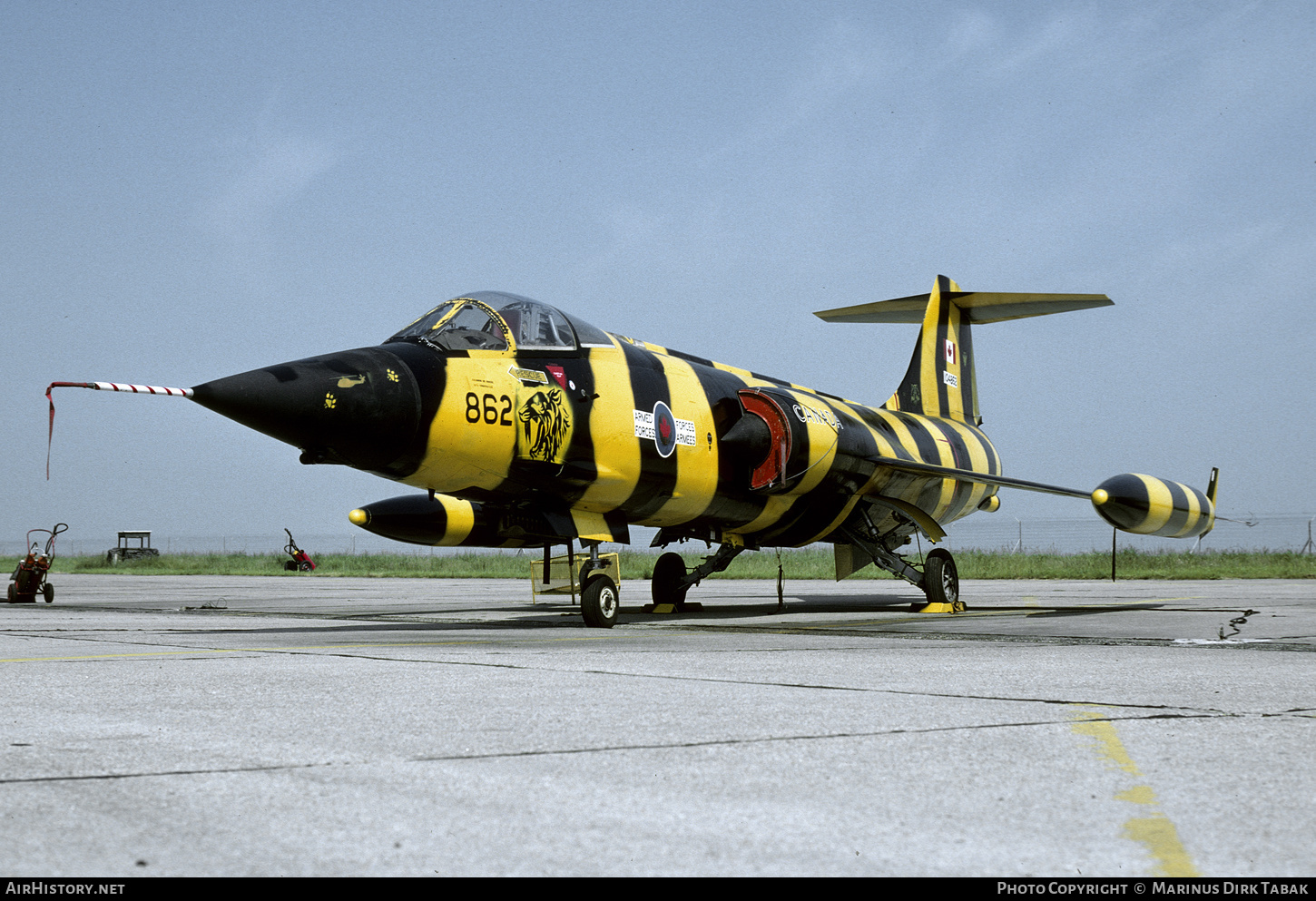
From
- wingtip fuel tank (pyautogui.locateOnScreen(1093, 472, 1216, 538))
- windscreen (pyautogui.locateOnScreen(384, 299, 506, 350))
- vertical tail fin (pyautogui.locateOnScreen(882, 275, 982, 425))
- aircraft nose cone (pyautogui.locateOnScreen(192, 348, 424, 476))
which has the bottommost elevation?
wingtip fuel tank (pyautogui.locateOnScreen(1093, 472, 1216, 538))

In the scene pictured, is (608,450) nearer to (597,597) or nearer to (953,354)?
(597,597)

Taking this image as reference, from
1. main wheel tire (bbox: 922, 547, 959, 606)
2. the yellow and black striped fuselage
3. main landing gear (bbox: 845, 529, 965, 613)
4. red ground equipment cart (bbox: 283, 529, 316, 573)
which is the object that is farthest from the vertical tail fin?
red ground equipment cart (bbox: 283, 529, 316, 573)

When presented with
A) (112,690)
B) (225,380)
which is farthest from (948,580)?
(112,690)

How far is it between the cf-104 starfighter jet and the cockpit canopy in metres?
0.02

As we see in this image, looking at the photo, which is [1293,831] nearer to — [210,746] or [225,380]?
[210,746]

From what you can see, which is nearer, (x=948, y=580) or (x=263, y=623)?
(x=263, y=623)

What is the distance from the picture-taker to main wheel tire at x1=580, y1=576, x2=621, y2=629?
1165cm

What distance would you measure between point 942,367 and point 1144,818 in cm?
1871

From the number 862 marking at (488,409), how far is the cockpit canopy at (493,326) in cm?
55

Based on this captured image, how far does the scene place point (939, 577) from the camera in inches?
630

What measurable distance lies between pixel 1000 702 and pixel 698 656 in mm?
2834

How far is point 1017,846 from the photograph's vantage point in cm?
271

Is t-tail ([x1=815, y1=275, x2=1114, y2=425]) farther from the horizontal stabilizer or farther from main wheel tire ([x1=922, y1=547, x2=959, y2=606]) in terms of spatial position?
main wheel tire ([x1=922, y1=547, x2=959, y2=606])

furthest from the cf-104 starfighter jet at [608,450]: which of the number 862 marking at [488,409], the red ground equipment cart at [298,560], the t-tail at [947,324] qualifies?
the red ground equipment cart at [298,560]
